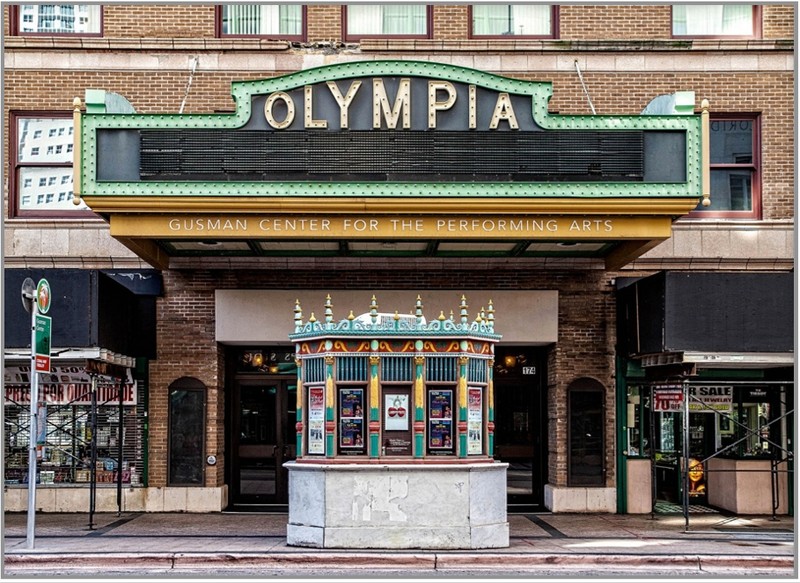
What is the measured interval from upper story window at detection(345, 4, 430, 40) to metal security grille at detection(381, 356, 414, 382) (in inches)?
319

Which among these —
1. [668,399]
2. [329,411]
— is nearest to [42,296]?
[329,411]

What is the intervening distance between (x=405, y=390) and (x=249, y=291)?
563 cm

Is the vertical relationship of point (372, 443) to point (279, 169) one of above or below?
below

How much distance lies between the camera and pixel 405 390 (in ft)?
53.1

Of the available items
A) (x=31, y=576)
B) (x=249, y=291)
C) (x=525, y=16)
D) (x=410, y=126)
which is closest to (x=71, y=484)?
(x=249, y=291)

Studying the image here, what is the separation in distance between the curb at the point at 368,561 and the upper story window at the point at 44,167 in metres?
8.33

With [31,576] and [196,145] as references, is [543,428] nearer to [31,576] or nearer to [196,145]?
[196,145]

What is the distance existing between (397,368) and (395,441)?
3.53ft

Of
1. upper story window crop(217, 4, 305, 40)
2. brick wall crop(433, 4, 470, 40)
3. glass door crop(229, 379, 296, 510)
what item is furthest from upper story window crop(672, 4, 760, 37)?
glass door crop(229, 379, 296, 510)

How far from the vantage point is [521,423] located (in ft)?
71.1

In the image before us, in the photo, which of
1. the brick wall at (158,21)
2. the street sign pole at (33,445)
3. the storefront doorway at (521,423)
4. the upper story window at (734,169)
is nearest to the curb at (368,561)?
the street sign pole at (33,445)

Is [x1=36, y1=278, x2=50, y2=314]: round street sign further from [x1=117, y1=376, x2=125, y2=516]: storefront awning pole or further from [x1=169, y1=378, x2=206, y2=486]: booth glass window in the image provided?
[x1=169, y1=378, x2=206, y2=486]: booth glass window

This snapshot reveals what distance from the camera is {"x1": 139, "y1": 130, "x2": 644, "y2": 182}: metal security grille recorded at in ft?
57.6

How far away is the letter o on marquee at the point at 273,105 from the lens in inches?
694
